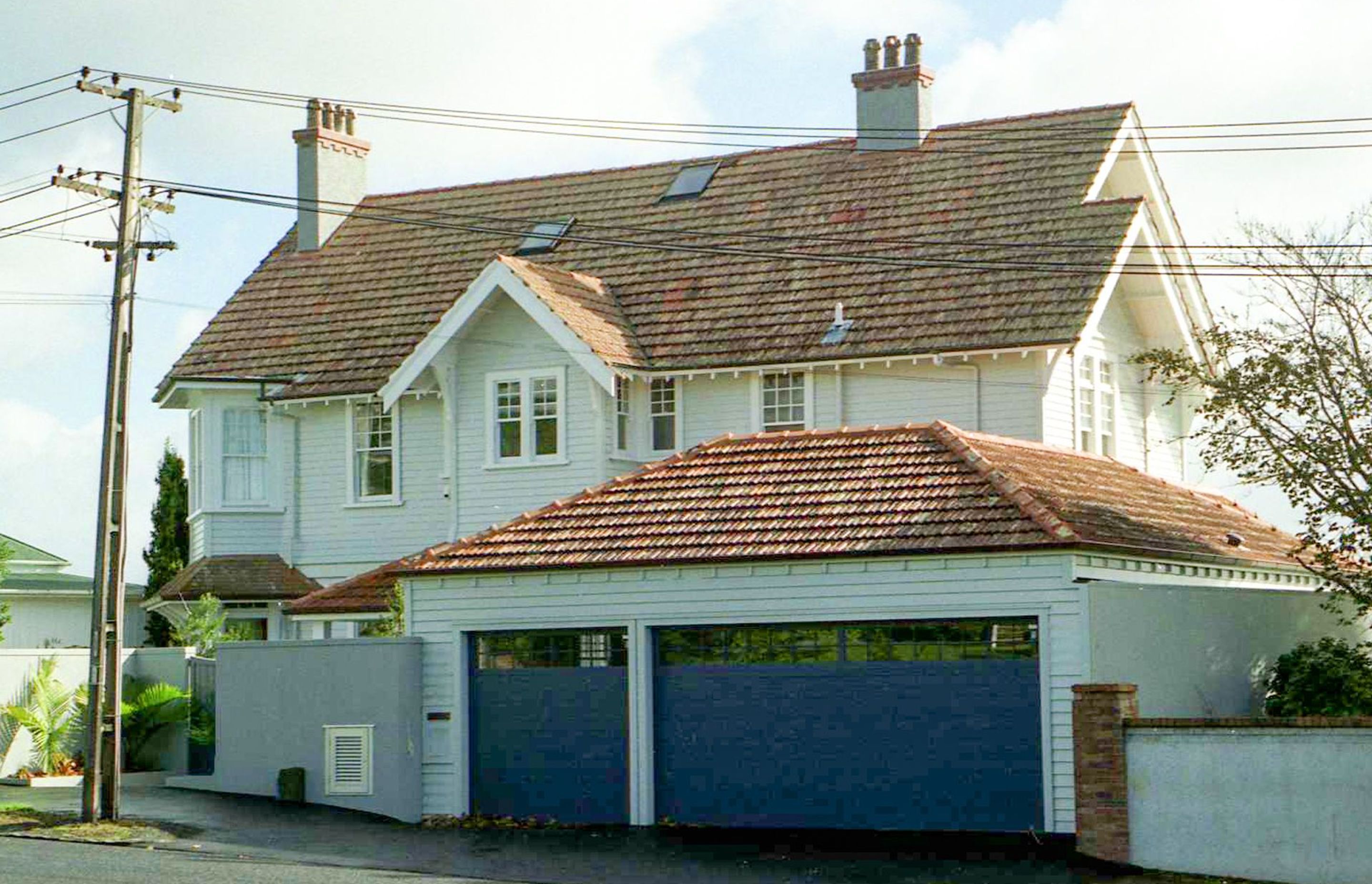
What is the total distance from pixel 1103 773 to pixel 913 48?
17644 mm

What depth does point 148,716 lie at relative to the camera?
30.8m

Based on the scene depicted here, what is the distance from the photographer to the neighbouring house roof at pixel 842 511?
22094 millimetres

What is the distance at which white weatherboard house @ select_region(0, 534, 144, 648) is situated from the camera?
45344mm

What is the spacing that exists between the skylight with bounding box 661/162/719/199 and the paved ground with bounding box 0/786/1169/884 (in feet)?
50.7

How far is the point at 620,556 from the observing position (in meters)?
23.7

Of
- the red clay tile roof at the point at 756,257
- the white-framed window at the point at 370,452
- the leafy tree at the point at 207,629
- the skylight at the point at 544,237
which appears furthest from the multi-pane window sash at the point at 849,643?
the skylight at the point at 544,237

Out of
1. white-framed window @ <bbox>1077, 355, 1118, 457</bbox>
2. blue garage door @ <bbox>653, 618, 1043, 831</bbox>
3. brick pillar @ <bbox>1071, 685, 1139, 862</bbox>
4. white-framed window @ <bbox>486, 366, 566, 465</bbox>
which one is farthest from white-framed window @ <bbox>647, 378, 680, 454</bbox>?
brick pillar @ <bbox>1071, 685, 1139, 862</bbox>

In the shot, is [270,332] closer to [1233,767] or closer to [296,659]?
[296,659]

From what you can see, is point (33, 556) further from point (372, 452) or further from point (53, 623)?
point (372, 452)

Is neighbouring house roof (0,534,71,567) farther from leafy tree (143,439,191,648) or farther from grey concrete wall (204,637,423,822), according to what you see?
grey concrete wall (204,637,423,822)

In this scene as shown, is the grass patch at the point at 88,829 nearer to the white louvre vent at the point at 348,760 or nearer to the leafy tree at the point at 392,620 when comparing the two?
the white louvre vent at the point at 348,760

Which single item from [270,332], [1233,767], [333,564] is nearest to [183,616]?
[333,564]

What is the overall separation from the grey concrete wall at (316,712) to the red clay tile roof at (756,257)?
8760mm

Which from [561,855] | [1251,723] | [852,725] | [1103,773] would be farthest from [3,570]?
[1251,723]
